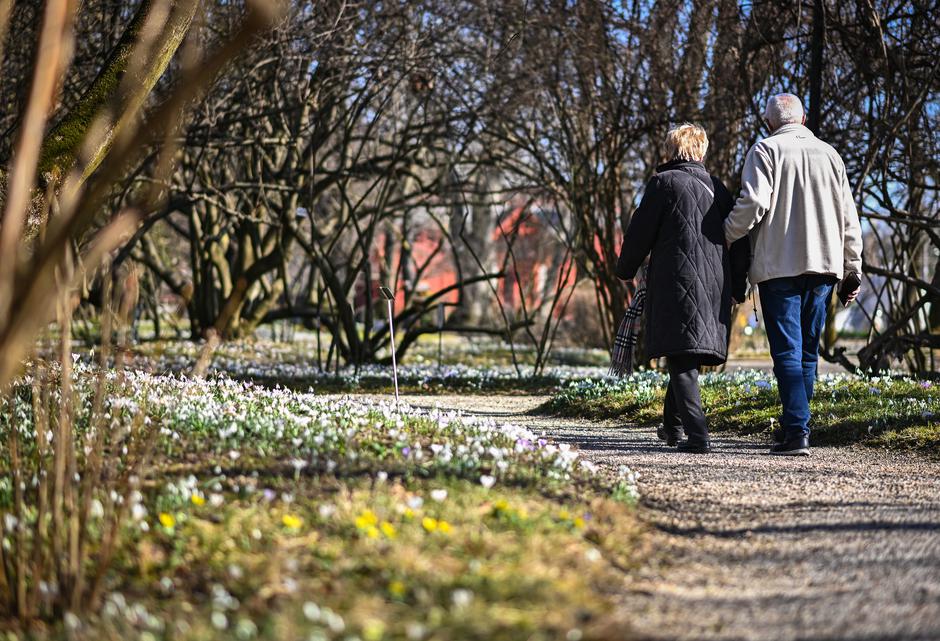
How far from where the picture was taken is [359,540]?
3510 mm

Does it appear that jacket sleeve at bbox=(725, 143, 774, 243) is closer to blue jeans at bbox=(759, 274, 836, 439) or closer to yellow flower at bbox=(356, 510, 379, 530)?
blue jeans at bbox=(759, 274, 836, 439)

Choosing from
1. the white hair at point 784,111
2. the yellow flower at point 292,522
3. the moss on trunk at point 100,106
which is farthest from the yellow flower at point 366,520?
the white hair at point 784,111

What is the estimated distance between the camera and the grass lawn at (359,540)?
2.95m

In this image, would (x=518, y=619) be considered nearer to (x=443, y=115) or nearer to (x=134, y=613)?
(x=134, y=613)

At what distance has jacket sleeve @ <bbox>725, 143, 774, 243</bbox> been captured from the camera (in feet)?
20.6

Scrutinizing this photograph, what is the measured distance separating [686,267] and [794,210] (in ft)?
2.39

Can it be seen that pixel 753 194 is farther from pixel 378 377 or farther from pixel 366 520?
pixel 378 377

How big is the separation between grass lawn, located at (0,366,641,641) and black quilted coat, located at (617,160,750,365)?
125 cm

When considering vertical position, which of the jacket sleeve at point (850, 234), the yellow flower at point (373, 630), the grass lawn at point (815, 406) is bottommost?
the yellow flower at point (373, 630)

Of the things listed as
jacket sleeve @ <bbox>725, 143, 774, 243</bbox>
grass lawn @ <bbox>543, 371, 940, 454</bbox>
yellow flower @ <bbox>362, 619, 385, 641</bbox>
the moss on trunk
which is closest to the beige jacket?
jacket sleeve @ <bbox>725, 143, 774, 243</bbox>

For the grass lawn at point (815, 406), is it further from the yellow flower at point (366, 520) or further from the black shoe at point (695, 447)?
the yellow flower at point (366, 520)

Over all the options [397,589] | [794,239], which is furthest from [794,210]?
[397,589]

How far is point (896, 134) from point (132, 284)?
26.8 ft

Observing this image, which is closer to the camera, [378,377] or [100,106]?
[100,106]
